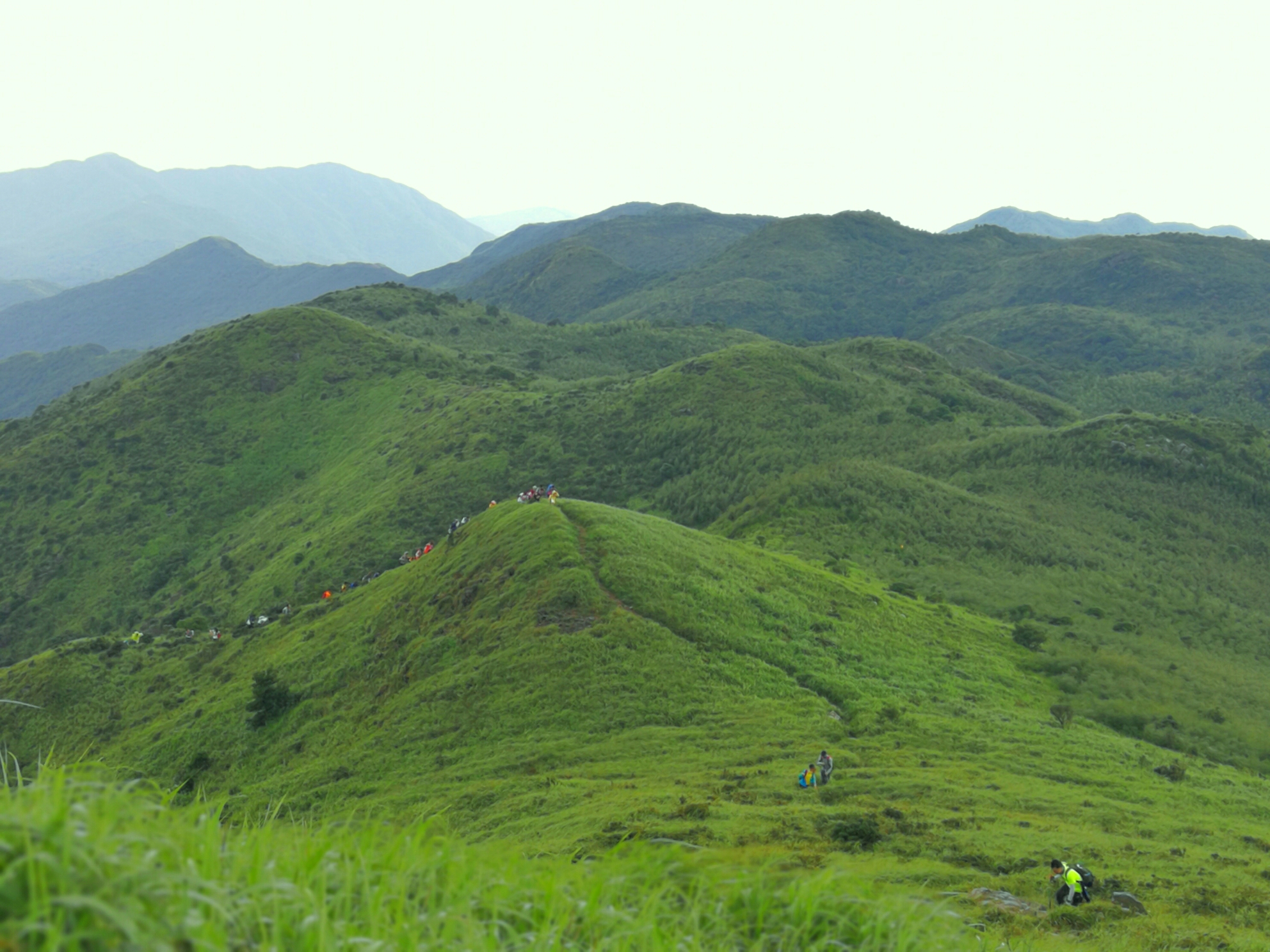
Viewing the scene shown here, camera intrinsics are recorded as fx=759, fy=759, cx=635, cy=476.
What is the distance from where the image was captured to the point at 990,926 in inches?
461

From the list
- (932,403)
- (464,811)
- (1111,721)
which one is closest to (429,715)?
(464,811)

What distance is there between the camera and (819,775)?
19375 millimetres

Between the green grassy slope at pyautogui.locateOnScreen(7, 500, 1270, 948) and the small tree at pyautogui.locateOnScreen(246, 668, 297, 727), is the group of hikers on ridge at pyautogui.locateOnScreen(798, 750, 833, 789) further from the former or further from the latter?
the small tree at pyautogui.locateOnScreen(246, 668, 297, 727)

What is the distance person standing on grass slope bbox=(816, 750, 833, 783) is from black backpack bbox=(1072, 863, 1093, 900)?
5.97 m

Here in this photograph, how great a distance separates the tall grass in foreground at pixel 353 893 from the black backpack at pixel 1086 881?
10880mm

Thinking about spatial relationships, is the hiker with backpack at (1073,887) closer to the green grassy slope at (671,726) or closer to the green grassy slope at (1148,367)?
the green grassy slope at (671,726)

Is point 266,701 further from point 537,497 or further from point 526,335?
point 526,335

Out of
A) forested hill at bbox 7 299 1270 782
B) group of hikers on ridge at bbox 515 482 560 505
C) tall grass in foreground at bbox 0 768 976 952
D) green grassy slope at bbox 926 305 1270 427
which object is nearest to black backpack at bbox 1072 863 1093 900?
tall grass in foreground at bbox 0 768 976 952

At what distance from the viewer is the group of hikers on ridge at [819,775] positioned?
18.9 meters

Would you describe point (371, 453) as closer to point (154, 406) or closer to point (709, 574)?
point (154, 406)

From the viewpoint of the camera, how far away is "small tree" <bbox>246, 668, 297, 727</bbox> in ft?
98.4

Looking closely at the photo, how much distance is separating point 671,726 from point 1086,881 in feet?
38.4

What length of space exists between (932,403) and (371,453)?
232ft

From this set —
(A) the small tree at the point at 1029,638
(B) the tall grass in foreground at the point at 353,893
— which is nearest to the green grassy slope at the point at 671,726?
(A) the small tree at the point at 1029,638
